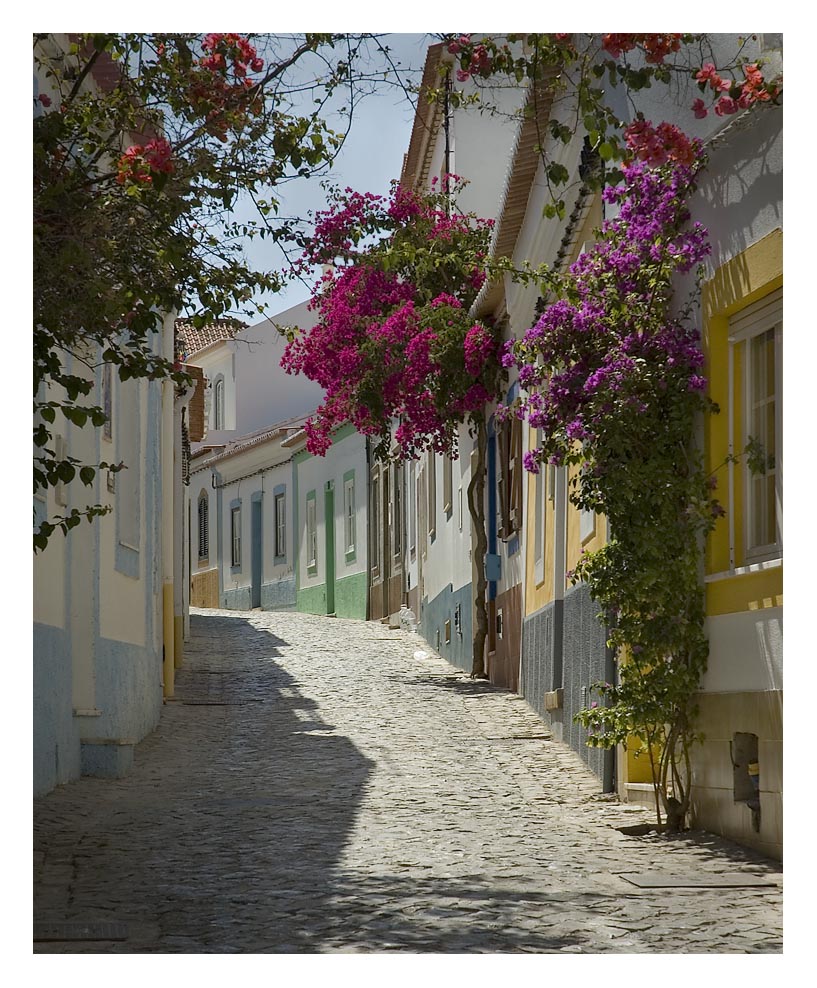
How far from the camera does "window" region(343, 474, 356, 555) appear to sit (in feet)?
82.1

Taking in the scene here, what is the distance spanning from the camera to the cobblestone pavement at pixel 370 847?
18.3 ft

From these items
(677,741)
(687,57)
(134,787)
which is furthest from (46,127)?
(134,787)

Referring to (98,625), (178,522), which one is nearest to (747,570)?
(98,625)

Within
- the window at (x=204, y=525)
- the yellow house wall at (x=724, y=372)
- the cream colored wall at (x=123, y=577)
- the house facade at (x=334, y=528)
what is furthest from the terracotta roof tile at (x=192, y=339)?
the yellow house wall at (x=724, y=372)

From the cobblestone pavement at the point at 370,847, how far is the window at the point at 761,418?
1463 mm

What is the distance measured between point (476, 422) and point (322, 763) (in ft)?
17.7

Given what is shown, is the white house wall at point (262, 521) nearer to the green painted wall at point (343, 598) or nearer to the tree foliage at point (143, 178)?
the green painted wall at point (343, 598)

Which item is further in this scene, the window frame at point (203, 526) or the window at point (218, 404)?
the window frame at point (203, 526)

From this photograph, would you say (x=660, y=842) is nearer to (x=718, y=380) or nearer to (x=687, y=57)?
(x=718, y=380)

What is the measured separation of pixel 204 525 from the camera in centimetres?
3275

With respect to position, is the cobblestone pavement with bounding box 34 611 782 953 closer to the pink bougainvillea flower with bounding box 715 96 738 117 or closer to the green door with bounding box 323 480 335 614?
the pink bougainvillea flower with bounding box 715 96 738 117

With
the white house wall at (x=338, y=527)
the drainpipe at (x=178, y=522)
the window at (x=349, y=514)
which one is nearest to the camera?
the drainpipe at (x=178, y=522)

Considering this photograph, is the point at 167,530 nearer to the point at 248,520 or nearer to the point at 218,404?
the point at 248,520

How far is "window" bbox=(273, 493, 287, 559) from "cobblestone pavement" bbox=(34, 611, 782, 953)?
1472 cm
